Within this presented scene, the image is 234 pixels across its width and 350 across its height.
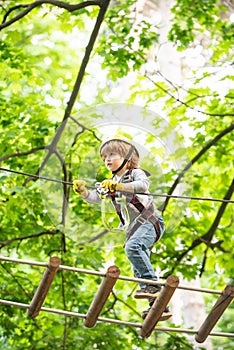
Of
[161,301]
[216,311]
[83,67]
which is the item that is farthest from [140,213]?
[83,67]

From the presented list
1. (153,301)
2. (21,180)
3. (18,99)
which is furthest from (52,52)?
(153,301)

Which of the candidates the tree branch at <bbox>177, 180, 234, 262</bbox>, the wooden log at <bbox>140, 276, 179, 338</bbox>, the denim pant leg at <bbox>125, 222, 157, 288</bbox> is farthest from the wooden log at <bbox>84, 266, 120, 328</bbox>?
the tree branch at <bbox>177, 180, 234, 262</bbox>

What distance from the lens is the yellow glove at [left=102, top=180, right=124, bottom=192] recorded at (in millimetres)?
3197

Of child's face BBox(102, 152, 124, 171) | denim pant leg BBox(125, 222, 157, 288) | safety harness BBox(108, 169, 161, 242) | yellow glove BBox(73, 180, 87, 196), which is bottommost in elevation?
denim pant leg BBox(125, 222, 157, 288)

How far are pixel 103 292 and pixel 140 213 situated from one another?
55 centimetres

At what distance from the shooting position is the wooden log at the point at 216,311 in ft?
12.4

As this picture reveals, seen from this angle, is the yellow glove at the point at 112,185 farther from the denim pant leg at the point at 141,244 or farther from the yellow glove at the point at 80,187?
the denim pant leg at the point at 141,244

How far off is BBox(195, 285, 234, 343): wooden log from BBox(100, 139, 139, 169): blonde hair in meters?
0.90

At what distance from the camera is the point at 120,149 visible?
3.31 metres

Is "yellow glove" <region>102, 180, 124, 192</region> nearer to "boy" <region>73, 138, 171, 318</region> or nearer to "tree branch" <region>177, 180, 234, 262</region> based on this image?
"boy" <region>73, 138, 171, 318</region>

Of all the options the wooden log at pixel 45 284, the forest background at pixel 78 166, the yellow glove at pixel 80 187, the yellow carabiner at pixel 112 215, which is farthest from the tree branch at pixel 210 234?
the yellow glove at pixel 80 187

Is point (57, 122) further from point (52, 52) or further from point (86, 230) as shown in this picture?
point (52, 52)

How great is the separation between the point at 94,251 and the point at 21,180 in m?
0.92

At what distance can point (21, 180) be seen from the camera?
6672 millimetres
